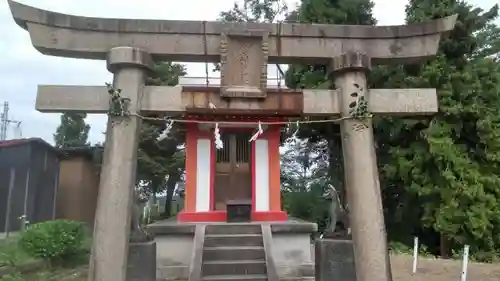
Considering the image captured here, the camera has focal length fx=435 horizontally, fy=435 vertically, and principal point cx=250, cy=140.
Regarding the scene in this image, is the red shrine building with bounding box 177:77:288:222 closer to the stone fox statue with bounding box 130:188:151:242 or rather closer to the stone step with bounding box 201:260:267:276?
the stone step with bounding box 201:260:267:276

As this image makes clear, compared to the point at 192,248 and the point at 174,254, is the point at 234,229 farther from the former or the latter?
the point at 174,254

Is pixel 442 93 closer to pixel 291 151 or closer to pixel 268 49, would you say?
pixel 268 49

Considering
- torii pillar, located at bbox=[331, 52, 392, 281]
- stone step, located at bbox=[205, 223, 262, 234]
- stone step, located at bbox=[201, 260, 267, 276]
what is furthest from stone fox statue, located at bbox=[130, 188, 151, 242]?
torii pillar, located at bbox=[331, 52, 392, 281]

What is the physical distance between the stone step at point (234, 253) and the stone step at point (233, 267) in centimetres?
26

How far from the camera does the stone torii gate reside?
5574 millimetres

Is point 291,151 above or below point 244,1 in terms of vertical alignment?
below

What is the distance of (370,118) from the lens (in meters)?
5.92

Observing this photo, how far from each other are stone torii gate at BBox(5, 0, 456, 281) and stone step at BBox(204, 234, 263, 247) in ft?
13.7

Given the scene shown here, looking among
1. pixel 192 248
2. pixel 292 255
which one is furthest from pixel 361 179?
pixel 192 248

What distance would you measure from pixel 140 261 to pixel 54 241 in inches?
188

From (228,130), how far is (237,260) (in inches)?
180

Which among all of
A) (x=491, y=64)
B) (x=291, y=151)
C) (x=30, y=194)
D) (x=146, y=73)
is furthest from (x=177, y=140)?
(x=146, y=73)

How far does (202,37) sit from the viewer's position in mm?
6039

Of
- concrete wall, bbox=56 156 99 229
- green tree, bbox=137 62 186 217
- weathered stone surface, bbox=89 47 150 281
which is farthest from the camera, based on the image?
green tree, bbox=137 62 186 217
